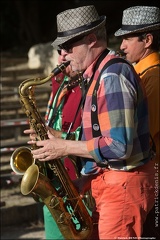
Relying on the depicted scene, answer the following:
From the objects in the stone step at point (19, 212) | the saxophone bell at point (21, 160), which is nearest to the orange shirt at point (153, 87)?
the saxophone bell at point (21, 160)

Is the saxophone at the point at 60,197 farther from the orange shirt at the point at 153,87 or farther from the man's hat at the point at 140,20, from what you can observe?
the man's hat at the point at 140,20

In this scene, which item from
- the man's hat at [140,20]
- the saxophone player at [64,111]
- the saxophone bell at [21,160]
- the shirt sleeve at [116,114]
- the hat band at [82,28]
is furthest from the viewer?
the saxophone player at [64,111]

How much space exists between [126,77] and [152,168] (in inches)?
22.2

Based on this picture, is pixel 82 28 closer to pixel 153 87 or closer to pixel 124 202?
pixel 153 87

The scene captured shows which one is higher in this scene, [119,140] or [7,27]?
[119,140]

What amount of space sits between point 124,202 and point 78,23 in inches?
40.5

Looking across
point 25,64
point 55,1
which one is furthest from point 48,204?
point 55,1

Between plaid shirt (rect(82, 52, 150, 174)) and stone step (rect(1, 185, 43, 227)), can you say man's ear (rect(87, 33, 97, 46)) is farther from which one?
stone step (rect(1, 185, 43, 227))

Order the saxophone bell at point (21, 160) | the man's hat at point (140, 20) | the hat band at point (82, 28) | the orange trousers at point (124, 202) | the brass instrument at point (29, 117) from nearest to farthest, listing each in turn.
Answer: the orange trousers at point (124, 202), the hat band at point (82, 28), the brass instrument at point (29, 117), the man's hat at point (140, 20), the saxophone bell at point (21, 160)

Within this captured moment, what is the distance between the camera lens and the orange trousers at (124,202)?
2.91 m

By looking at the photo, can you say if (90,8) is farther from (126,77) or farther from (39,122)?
(39,122)

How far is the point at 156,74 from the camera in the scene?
3547mm

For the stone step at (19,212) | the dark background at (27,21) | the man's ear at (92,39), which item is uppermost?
the man's ear at (92,39)

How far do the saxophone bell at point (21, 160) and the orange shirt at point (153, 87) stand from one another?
87cm
